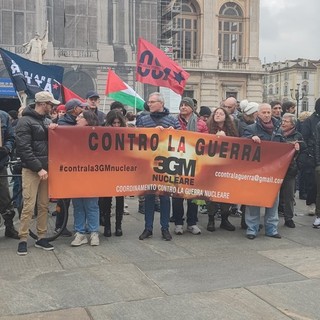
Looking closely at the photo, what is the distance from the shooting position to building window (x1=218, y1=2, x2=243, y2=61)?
46.8 metres

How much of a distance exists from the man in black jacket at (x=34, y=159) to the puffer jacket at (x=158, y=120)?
1318 mm

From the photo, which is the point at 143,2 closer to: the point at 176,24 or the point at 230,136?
the point at 176,24

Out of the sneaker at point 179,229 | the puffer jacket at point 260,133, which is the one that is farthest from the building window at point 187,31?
the sneaker at point 179,229

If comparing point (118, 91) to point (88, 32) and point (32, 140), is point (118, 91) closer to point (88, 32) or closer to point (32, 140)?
point (32, 140)

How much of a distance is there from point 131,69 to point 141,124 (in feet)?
91.9

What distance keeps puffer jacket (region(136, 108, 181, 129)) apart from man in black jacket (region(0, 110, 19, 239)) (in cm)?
186

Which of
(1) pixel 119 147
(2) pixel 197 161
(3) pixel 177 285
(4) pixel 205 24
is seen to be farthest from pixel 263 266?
(4) pixel 205 24

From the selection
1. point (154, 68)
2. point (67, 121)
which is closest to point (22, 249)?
point (67, 121)

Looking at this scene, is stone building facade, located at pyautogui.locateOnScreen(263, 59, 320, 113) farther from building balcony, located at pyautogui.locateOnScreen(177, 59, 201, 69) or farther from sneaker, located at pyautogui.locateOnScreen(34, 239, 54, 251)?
sneaker, located at pyautogui.locateOnScreen(34, 239, 54, 251)

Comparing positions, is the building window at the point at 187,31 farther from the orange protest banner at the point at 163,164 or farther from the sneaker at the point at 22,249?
the sneaker at the point at 22,249

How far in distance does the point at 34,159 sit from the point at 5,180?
120cm

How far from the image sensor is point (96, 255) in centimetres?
618

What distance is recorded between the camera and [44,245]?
6402 millimetres

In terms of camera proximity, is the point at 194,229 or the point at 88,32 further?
the point at 88,32
